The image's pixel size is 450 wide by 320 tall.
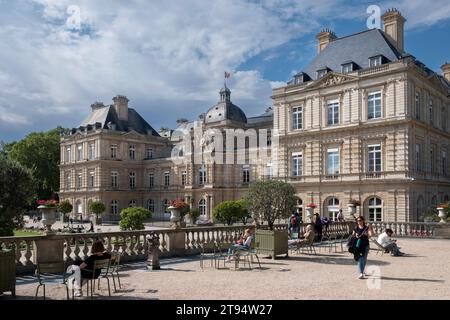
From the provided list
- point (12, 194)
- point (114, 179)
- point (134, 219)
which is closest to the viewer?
point (12, 194)

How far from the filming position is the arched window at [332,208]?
99.2ft

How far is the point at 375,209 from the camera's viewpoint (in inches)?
1123

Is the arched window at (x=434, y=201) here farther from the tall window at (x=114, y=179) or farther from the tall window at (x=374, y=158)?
the tall window at (x=114, y=179)

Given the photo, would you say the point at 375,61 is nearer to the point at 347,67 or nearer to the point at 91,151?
the point at 347,67

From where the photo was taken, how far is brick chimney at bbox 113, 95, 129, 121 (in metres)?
57.0

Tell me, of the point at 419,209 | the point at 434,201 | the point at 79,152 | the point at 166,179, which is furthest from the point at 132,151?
the point at 419,209

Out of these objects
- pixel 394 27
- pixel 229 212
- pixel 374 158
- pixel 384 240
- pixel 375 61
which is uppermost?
pixel 394 27

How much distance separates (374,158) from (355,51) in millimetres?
8112

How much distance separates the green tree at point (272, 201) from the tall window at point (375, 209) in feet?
40.2

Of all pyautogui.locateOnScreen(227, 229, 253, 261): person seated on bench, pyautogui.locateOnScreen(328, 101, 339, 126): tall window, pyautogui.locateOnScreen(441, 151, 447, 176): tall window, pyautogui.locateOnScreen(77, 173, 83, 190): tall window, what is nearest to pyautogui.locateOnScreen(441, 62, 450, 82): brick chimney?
pyautogui.locateOnScreen(441, 151, 447, 176): tall window

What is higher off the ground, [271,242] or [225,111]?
[225,111]

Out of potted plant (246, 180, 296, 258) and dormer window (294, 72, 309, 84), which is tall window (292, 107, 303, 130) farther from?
potted plant (246, 180, 296, 258)
